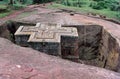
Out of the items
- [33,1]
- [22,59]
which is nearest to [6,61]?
[22,59]

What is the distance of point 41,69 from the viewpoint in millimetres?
4406

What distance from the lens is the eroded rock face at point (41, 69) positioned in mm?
4140

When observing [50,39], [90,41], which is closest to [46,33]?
[50,39]

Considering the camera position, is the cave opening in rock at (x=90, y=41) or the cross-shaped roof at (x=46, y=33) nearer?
the cross-shaped roof at (x=46, y=33)

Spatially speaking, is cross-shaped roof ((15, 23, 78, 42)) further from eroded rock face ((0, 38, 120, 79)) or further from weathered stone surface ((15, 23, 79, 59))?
eroded rock face ((0, 38, 120, 79))

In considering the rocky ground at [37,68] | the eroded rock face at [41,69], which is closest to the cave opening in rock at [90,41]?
the rocky ground at [37,68]

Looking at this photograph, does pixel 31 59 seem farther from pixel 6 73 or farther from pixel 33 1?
pixel 33 1

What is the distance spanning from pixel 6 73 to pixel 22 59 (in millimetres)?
816

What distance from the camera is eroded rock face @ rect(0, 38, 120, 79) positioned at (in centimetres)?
414

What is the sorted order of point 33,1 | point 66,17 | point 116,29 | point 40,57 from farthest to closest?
point 33,1
point 66,17
point 116,29
point 40,57

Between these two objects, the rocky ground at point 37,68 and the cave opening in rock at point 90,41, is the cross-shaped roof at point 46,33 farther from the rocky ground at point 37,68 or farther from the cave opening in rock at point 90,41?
the cave opening in rock at point 90,41

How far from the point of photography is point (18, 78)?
399cm

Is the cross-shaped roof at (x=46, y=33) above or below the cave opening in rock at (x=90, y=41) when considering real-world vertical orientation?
above

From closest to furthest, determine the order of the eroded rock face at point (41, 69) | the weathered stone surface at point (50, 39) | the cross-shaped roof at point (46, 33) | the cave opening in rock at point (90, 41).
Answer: the eroded rock face at point (41, 69)
the weathered stone surface at point (50, 39)
the cross-shaped roof at point (46, 33)
the cave opening in rock at point (90, 41)
